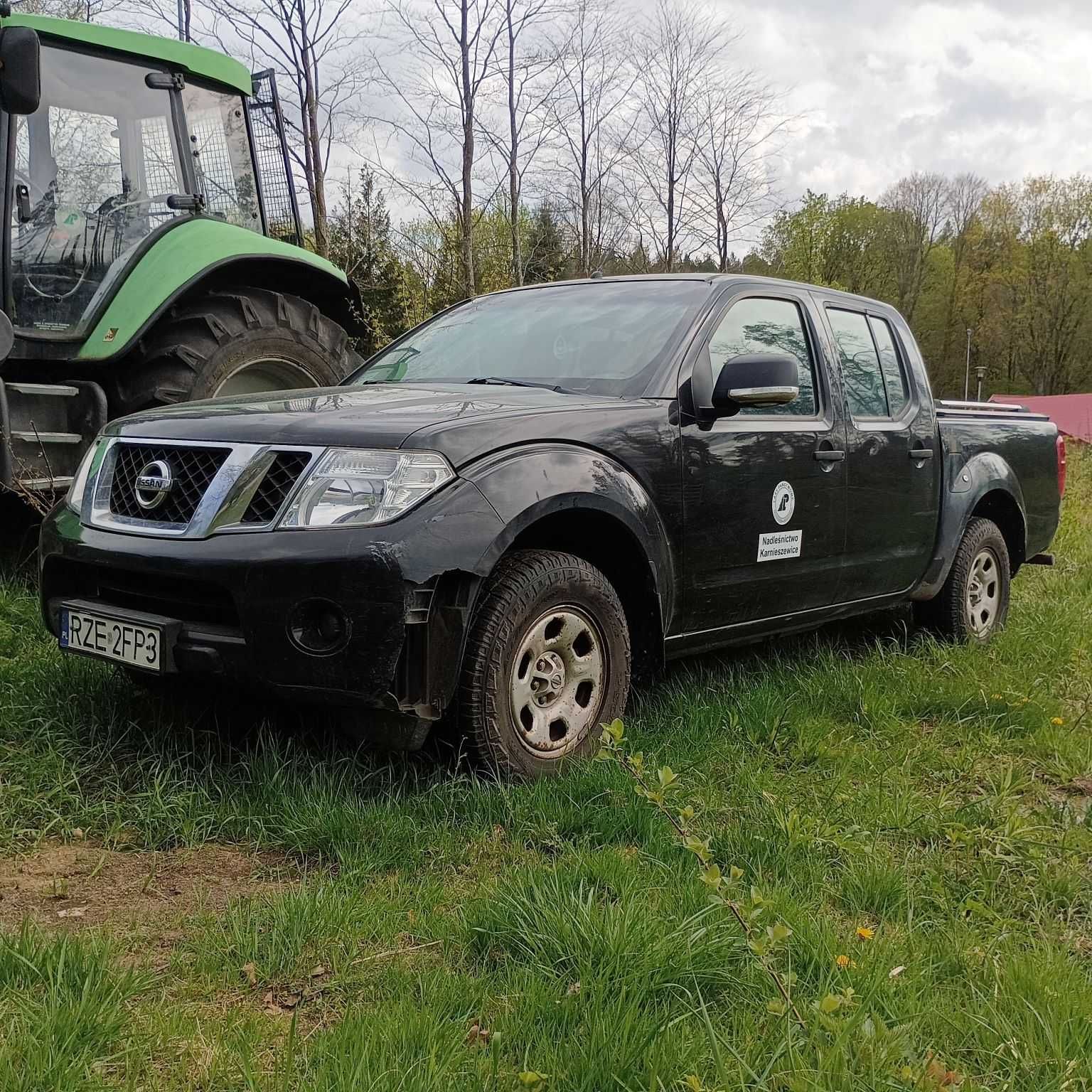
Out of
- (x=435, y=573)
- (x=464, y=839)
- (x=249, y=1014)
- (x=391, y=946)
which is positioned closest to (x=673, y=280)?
(x=435, y=573)

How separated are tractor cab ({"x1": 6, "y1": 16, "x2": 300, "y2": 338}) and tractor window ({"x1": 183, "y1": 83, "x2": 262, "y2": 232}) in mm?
10

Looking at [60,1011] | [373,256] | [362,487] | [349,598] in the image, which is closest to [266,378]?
[362,487]

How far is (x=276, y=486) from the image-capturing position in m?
2.92

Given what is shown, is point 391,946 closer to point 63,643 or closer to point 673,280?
point 63,643

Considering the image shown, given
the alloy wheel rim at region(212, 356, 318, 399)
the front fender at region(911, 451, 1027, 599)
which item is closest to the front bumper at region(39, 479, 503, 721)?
the alloy wheel rim at region(212, 356, 318, 399)

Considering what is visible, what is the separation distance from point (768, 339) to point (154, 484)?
2.45 metres

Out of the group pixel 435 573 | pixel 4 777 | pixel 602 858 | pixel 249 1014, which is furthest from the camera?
pixel 4 777

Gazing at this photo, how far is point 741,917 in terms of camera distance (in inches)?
74.2

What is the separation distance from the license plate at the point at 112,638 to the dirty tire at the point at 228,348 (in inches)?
82.4

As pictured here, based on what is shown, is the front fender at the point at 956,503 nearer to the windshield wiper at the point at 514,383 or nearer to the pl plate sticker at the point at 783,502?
the pl plate sticker at the point at 783,502

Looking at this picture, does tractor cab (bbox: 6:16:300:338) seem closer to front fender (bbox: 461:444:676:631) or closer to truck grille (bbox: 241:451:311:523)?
truck grille (bbox: 241:451:311:523)

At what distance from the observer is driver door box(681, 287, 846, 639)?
3.77 meters

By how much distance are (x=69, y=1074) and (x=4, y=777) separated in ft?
5.36

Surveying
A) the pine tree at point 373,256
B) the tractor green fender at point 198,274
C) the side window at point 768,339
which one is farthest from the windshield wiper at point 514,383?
the pine tree at point 373,256
